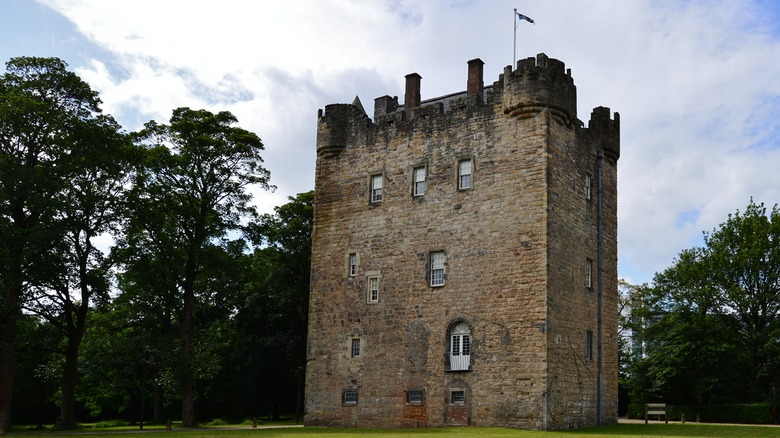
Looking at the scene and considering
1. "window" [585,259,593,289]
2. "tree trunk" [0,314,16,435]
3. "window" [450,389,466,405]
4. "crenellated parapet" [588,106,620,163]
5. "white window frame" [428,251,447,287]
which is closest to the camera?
"window" [450,389,466,405]

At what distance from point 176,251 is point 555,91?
19.1 m

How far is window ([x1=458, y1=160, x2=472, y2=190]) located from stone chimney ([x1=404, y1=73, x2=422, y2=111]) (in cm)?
473

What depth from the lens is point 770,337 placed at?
45000 mm

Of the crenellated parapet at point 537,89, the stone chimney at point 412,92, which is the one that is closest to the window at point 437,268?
the crenellated parapet at point 537,89

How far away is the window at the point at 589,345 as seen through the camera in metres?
32.6

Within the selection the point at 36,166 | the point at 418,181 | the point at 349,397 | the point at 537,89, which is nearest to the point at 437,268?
the point at 418,181

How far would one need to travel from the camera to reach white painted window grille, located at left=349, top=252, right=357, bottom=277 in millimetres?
35188

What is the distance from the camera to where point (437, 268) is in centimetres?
3275

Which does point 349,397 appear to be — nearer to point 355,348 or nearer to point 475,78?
point 355,348

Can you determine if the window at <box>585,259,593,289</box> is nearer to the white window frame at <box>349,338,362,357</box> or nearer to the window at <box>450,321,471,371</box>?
the window at <box>450,321,471,371</box>

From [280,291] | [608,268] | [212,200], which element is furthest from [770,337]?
[212,200]

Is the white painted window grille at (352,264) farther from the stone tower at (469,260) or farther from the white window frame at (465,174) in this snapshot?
the white window frame at (465,174)

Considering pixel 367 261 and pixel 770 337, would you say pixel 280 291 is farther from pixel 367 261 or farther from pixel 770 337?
pixel 770 337

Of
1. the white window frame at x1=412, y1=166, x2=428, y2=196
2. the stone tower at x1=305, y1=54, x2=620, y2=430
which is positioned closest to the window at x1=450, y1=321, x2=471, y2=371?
the stone tower at x1=305, y1=54, x2=620, y2=430
